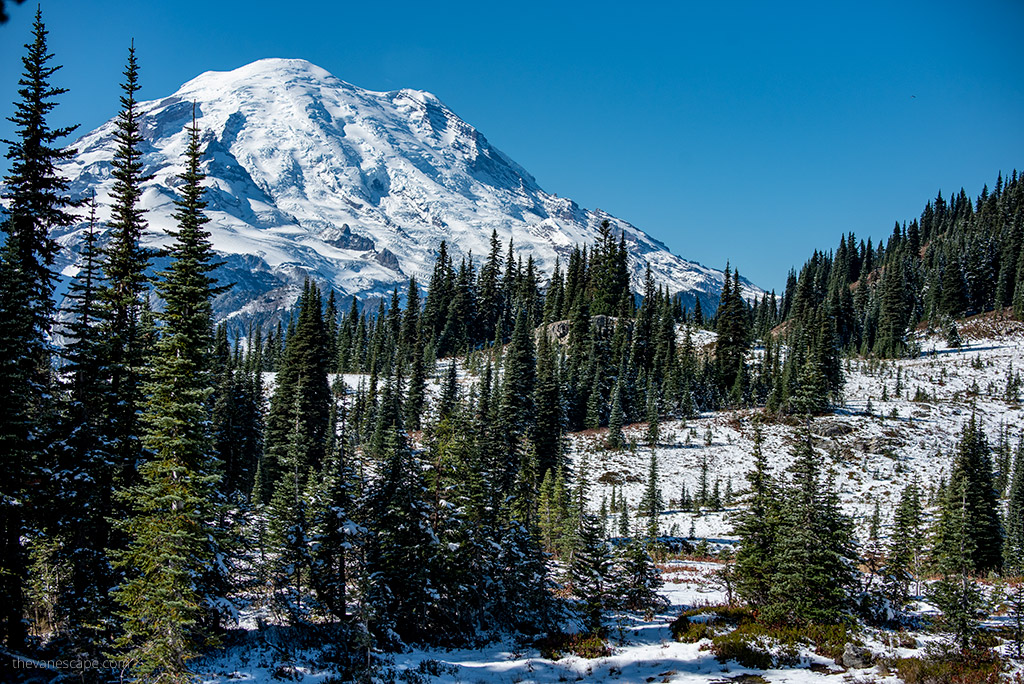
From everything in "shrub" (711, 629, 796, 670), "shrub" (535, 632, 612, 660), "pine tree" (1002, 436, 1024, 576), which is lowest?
"shrub" (535, 632, 612, 660)

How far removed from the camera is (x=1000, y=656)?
19719mm

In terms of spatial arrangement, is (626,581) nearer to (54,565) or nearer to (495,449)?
(495,449)

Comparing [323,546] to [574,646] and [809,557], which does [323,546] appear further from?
[809,557]

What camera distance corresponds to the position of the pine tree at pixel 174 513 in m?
Result: 19.7

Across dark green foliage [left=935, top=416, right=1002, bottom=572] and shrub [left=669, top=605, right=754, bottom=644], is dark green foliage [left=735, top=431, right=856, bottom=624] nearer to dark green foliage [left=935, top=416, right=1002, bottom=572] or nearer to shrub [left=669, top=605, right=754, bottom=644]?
shrub [left=669, top=605, right=754, bottom=644]

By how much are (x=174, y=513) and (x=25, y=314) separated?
832cm

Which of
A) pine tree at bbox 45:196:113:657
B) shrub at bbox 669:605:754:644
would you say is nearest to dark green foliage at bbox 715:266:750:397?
shrub at bbox 669:605:754:644

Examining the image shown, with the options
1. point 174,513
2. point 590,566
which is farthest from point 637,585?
point 174,513

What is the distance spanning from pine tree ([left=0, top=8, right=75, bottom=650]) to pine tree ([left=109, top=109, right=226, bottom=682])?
316cm

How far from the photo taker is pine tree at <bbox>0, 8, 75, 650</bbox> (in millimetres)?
19828

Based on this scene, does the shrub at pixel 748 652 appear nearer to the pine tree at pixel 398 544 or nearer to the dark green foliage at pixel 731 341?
the pine tree at pixel 398 544

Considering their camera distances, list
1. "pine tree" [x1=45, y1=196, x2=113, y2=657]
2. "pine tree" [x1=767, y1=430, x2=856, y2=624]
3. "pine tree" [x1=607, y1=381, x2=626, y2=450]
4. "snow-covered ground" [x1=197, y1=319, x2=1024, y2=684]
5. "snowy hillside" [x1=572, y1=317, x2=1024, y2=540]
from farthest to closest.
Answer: "pine tree" [x1=607, y1=381, x2=626, y2=450], "snowy hillside" [x1=572, y1=317, x2=1024, y2=540], "pine tree" [x1=767, y1=430, x2=856, y2=624], "snow-covered ground" [x1=197, y1=319, x2=1024, y2=684], "pine tree" [x1=45, y1=196, x2=113, y2=657]

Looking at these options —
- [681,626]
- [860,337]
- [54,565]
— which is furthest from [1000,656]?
[860,337]

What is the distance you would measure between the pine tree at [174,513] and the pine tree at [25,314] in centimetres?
316
